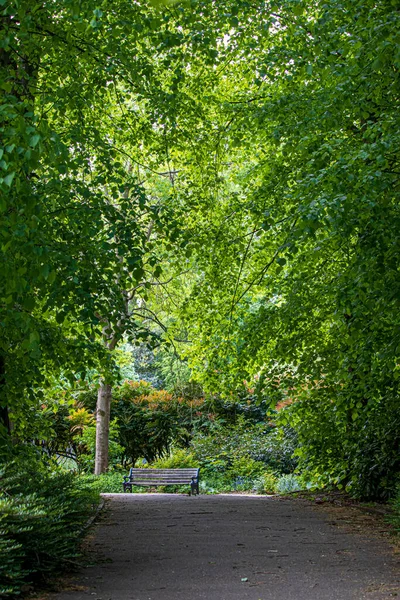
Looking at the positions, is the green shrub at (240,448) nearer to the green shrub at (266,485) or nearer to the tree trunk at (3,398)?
the green shrub at (266,485)

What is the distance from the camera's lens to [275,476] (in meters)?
17.3

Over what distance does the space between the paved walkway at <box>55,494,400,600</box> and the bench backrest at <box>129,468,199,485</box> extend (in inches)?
182

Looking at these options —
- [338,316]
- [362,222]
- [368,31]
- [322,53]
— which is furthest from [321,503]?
[368,31]

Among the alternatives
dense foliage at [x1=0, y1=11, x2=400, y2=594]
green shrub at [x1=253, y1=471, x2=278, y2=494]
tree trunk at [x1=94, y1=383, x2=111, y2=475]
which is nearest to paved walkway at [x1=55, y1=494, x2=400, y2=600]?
dense foliage at [x1=0, y1=11, x2=400, y2=594]

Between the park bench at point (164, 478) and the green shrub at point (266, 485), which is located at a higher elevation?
the park bench at point (164, 478)

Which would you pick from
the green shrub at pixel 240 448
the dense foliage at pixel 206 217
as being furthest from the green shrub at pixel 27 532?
the green shrub at pixel 240 448

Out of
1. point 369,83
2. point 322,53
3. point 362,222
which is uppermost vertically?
point 322,53

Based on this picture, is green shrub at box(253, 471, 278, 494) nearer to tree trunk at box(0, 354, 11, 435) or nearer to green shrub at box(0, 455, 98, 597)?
tree trunk at box(0, 354, 11, 435)

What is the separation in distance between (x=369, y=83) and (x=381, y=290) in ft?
6.53

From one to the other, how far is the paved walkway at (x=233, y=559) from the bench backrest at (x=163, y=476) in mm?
4614

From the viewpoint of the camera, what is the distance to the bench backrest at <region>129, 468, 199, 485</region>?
14812mm

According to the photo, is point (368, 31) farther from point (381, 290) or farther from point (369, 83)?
point (381, 290)

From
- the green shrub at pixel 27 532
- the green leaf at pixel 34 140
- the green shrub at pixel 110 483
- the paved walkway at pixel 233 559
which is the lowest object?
the paved walkway at pixel 233 559

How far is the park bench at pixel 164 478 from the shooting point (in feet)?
48.3
